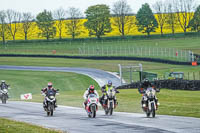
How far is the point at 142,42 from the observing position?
4811 inches

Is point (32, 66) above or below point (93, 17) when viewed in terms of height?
below

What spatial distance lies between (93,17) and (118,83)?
303ft

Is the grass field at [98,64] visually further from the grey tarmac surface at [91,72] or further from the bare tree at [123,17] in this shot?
the bare tree at [123,17]

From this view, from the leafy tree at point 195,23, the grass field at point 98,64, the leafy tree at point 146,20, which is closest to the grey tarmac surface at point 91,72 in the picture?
the grass field at point 98,64

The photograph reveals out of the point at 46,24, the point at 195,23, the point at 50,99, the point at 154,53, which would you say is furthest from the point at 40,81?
the point at 46,24

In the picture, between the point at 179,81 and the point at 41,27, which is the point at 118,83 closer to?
the point at 179,81

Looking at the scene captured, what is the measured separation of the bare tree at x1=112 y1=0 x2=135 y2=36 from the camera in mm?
153938

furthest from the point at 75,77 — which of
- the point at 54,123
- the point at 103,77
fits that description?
the point at 54,123

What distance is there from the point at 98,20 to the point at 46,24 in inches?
938

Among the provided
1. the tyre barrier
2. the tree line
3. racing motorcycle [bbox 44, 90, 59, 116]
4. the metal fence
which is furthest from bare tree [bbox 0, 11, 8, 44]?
racing motorcycle [bbox 44, 90, 59, 116]

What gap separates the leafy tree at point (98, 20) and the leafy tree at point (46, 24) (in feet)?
48.9

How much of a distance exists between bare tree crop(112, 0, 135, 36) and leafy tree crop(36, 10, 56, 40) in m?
22.8

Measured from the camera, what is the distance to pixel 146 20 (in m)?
148

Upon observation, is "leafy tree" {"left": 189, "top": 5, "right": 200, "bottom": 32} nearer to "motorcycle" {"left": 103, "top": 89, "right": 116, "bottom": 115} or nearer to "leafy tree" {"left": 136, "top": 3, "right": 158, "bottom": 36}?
"leafy tree" {"left": 136, "top": 3, "right": 158, "bottom": 36}
